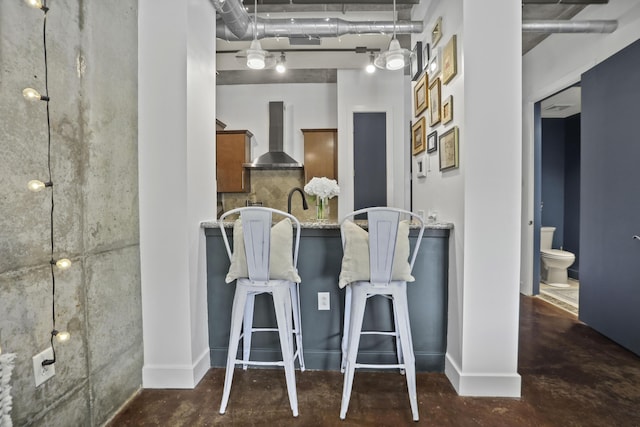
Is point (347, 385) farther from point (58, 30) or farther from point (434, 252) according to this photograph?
point (58, 30)

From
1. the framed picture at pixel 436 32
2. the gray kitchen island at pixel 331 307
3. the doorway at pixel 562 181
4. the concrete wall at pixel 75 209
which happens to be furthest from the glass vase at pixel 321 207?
the doorway at pixel 562 181

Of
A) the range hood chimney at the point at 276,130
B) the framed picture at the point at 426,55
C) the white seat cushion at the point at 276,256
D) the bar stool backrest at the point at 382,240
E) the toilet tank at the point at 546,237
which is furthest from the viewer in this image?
the toilet tank at the point at 546,237

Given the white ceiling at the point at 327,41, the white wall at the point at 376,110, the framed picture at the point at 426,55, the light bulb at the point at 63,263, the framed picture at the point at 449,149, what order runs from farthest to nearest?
the white wall at the point at 376,110
the white ceiling at the point at 327,41
the framed picture at the point at 426,55
the framed picture at the point at 449,149
the light bulb at the point at 63,263

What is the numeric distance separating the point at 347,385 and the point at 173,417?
96 centimetres

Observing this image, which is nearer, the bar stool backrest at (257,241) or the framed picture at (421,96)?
the bar stool backrest at (257,241)

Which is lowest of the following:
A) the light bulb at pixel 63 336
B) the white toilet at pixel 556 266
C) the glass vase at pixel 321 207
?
the white toilet at pixel 556 266

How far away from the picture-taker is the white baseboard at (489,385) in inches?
75.7

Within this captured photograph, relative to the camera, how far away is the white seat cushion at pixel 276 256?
1810mm

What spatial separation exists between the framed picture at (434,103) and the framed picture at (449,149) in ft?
0.72

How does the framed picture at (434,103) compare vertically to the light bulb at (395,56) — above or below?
below

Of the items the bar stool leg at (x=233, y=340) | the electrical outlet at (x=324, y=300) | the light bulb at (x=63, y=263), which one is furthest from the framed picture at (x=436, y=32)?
the light bulb at (x=63, y=263)

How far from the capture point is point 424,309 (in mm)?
2182

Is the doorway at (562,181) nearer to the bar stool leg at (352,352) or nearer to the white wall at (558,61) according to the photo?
the white wall at (558,61)

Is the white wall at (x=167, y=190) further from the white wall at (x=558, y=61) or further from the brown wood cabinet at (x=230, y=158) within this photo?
the white wall at (x=558, y=61)
